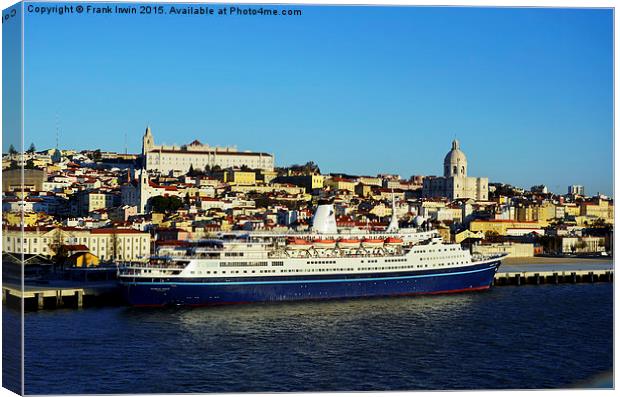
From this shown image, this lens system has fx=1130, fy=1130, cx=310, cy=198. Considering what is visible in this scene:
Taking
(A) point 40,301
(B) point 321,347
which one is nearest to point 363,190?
(A) point 40,301

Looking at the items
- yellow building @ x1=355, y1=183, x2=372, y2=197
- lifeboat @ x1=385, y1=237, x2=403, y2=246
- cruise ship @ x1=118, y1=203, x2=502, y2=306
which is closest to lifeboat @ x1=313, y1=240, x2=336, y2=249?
cruise ship @ x1=118, y1=203, x2=502, y2=306

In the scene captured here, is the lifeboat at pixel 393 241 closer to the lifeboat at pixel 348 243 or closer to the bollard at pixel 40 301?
the lifeboat at pixel 348 243

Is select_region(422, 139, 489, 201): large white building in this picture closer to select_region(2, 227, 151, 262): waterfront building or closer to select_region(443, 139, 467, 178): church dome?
select_region(443, 139, 467, 178): church dome

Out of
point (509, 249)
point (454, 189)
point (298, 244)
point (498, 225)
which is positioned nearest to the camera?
point (298, 244)

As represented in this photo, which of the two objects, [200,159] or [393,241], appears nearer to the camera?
[393,241]

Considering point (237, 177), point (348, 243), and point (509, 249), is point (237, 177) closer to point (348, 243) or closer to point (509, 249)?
point (509, 249)

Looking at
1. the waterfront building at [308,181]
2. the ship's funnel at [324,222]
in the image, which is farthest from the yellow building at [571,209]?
the ship's funnel at [324,222]
